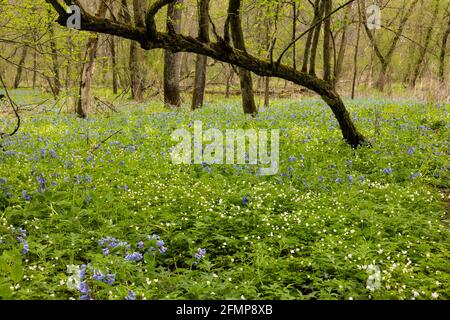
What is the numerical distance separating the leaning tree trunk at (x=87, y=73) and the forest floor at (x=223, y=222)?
4495 millimetres

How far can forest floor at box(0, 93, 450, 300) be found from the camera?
3574 mm

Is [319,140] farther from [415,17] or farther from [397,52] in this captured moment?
[397,52]

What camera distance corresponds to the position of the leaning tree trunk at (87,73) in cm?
1240

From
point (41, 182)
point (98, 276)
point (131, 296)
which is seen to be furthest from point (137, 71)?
point (131, 296)

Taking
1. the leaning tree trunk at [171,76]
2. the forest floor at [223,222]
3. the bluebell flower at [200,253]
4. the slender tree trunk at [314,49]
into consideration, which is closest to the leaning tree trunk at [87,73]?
the leaning tree trunk at [171,76]

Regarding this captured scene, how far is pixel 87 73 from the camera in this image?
13.0 metres

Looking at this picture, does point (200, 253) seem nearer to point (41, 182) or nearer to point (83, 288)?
point (83, 288)

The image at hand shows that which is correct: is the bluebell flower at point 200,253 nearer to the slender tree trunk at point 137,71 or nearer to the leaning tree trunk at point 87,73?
the leaning tree trunk at point 87,73

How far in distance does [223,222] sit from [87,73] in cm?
994

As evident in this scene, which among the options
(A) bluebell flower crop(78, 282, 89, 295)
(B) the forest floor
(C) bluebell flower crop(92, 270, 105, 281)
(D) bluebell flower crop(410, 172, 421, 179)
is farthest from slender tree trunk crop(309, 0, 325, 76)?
(A) bluebell flower crop(78, 282, 89, 295)

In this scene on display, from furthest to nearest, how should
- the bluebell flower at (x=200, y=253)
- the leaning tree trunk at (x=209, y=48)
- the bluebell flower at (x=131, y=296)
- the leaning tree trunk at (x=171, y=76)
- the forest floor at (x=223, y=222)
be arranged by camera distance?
the leaning tree trunk at (x=171, y=76) < the leaning tree trunk at (x=209, y=48) < the bluebell flower at (x=200, y=253) < the forest floor at (x=223, y=222) < the bluebell flower at (x=131, y=296)

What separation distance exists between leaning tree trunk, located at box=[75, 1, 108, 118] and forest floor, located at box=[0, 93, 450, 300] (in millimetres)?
4495
